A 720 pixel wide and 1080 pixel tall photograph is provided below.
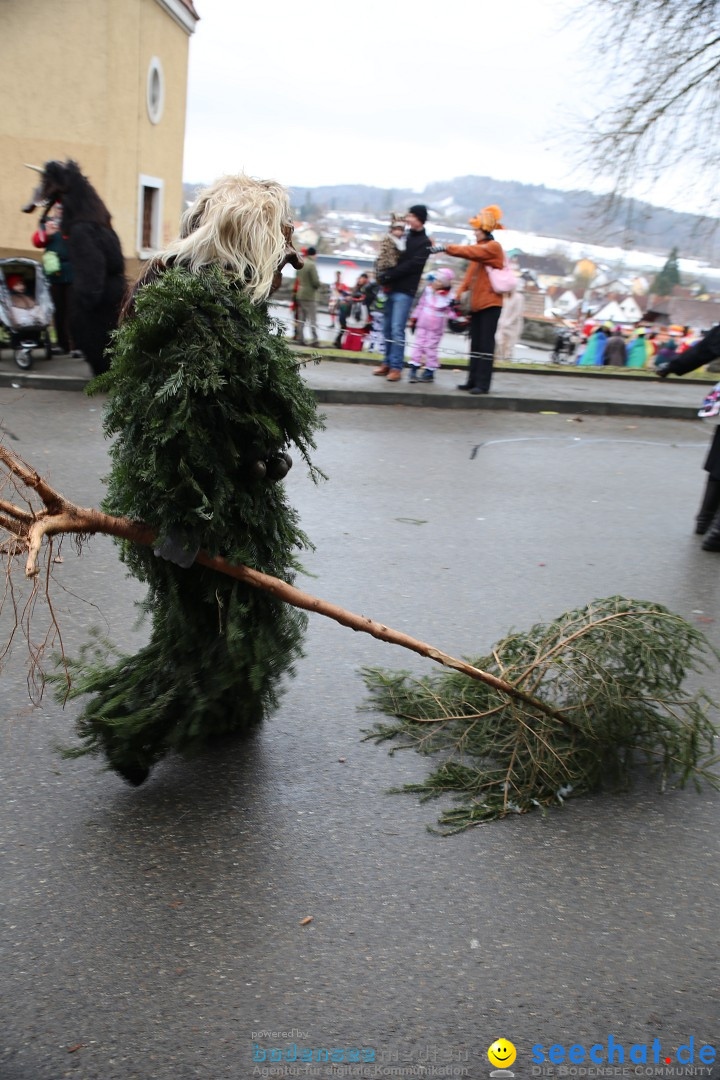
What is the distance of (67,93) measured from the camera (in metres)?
17.6

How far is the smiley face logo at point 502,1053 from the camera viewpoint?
2521 mm

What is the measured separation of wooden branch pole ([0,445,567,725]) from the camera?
284 cm

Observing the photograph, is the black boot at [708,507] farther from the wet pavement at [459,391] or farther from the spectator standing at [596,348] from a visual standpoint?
the spectator standing at [596,348]

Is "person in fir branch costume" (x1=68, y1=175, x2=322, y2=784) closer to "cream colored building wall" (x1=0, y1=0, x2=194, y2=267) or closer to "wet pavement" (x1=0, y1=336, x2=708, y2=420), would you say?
"wet pavement" (x1=0, y1=336, x2=708, y2=420)

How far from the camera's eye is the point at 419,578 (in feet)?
20.2

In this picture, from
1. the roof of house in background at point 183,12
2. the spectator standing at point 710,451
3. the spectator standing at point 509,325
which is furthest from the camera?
the roof of house in background at point 183,12

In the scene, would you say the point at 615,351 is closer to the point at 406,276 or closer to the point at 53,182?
the point at 406,276

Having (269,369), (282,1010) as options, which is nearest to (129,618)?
(269,369)

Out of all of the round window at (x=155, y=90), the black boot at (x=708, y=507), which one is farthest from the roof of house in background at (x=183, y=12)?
the black boot at (x=708, y=507)

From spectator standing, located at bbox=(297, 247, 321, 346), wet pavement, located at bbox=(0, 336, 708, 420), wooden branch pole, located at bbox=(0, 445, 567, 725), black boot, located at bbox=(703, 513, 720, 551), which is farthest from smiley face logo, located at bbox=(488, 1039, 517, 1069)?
spectator standing, located at bbox=(297, 247, 321, 346)

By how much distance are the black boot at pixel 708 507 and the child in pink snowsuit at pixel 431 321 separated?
21.0ft

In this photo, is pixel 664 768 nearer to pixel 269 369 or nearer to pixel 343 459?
pixel 269 369

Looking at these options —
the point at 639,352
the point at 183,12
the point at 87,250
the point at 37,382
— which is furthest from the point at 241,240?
the point at 639,352

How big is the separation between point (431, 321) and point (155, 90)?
11.0 m
